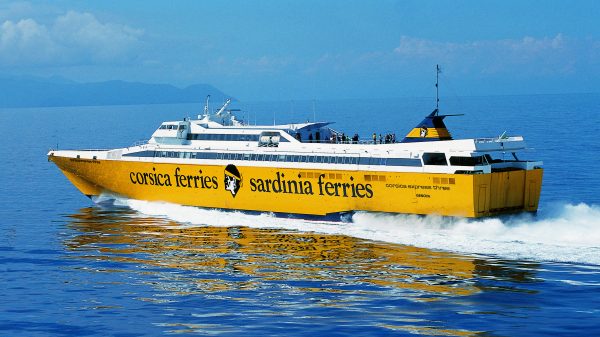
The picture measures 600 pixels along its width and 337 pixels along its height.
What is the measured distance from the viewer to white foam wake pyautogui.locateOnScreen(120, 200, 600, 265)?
33.5 metres

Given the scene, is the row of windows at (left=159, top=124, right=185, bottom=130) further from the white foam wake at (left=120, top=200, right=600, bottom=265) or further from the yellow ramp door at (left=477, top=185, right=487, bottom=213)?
the yellow ramp door at (left=477, top=185, right=487, bottom=213)

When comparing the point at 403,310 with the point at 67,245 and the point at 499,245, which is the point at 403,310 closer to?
the point at 499,245

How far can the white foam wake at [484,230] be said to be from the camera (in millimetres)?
33469

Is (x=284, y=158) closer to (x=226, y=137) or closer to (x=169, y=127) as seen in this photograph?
(x=226, y=137)

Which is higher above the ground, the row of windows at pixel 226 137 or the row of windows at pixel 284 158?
the row of windows at pixel 226 137

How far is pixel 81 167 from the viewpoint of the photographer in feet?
172

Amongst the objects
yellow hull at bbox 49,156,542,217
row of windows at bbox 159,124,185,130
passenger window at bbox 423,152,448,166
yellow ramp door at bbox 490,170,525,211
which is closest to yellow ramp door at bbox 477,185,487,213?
yellow hull at bbox 49,156,542,217

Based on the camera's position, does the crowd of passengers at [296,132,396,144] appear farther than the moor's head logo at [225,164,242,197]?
No

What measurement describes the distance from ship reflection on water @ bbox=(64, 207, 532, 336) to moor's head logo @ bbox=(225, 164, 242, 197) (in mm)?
4654

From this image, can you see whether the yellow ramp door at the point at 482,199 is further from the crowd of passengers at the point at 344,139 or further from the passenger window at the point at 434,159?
the crowd of passengers at the point at 344,139

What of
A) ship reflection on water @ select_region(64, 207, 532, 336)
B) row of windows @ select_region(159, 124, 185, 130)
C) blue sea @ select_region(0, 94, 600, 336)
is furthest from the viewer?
row of windows @ select_region(159, 124, 185, 130)

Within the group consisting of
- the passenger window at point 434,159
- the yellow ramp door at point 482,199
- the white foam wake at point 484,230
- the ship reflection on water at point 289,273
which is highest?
the passenger window at point 434,159

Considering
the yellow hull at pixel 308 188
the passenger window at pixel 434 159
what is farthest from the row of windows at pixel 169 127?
the passenger window at pixel 434 159

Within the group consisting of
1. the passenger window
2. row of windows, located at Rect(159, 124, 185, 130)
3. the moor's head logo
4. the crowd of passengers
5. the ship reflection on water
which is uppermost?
row of windows, located at Rect(159, 124, 185, 130)
